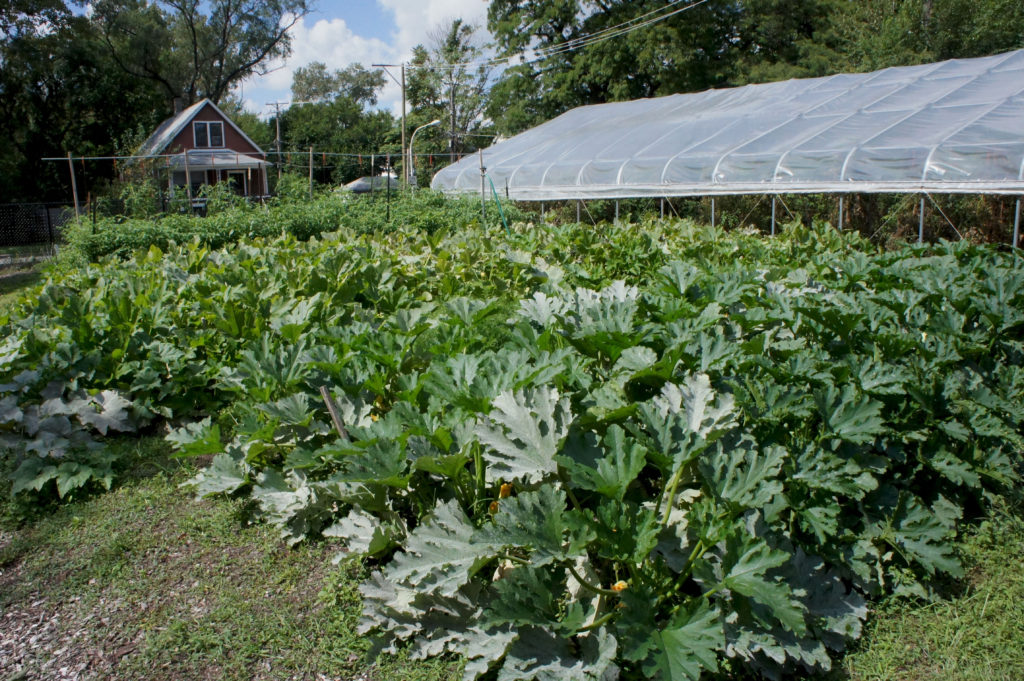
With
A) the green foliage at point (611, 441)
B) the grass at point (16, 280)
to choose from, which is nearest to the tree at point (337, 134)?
the grass at point (16, 280)

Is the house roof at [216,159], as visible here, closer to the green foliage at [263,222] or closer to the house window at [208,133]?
the house window at [208,133]

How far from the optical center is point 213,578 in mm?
3043

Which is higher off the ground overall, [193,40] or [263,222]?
[193,40]

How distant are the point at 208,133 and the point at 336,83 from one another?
141 feet

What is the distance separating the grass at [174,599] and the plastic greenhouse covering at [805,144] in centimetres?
1119

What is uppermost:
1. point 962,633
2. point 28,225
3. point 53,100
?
point 53,100

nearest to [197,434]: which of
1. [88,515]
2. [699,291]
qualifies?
[88,515]

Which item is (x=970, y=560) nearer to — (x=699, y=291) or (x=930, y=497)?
(x=930, y=497)

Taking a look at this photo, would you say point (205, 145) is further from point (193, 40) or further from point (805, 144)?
point (805, 144)

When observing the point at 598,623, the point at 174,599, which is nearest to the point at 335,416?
the point at 174,599

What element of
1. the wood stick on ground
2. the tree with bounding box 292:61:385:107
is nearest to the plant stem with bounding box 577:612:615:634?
the wood stick on ground

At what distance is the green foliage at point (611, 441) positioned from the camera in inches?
91.0

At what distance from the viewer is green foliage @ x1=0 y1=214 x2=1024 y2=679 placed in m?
2.31

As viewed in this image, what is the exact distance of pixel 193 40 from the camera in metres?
41.6
